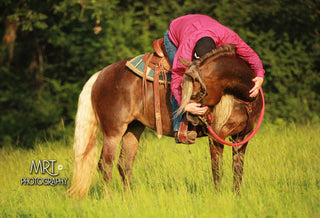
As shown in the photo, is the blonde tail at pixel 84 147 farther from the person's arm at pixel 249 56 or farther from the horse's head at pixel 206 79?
the person's arm at pixel 249 56

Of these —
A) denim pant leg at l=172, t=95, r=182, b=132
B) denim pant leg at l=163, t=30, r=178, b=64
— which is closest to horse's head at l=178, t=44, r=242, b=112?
denim pant leg at l=172, t=95, r=182, b=132

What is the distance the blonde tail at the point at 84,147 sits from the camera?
172 inches

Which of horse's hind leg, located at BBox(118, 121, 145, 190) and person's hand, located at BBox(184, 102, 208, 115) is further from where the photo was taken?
horse's hind leg, located at BBox(118, 121, 145, 190)

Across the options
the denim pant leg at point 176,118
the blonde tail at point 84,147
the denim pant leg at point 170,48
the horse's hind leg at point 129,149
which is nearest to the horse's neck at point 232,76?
the denim pant leg at point 176,118

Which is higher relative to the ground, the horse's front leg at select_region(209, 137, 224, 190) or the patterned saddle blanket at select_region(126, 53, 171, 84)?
the patterned saddle blanket at select_region(126, 53, 171, 84)

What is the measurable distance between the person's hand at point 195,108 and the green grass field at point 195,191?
838 mm

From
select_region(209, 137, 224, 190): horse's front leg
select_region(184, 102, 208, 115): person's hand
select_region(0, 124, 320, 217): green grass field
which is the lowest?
select_region(0, 124, 320, 217): green grass field

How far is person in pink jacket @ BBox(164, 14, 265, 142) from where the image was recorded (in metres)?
3.76

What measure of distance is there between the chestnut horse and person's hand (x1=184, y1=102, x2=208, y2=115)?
54 millimetres

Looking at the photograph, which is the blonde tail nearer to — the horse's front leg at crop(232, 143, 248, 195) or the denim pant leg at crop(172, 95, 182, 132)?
the denim pant leg at crop(172, 95, 182, 132)

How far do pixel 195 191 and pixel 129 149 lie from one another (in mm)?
1045

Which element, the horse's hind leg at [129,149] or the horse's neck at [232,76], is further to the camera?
the horse's hind leg at [129,149]

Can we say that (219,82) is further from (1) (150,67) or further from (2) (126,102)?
(2) (126,102)

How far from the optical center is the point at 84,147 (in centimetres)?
454
